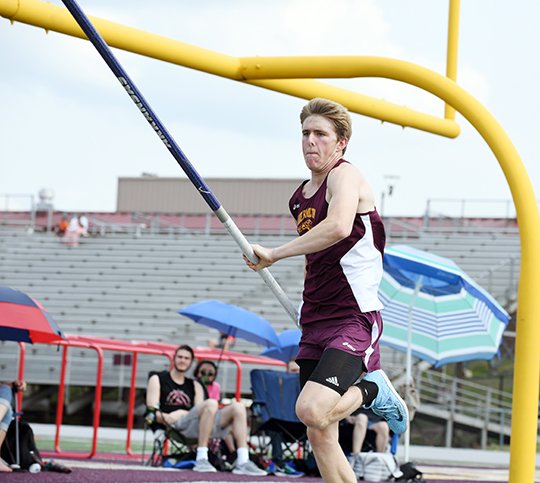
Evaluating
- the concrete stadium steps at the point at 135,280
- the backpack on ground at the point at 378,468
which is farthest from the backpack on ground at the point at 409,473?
the concrete stadium steps at the point at 135,280

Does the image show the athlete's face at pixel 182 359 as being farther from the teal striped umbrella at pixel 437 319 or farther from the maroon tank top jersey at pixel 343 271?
the maroon tank top jersey at pixel 343 271

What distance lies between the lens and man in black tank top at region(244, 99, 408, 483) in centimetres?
473

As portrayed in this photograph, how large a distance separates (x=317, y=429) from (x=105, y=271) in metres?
24.6

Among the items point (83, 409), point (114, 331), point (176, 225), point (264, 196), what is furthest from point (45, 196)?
point (83, 409)

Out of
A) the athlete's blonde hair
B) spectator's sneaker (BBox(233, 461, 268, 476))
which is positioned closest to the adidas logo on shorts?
the athlete's blonde hair

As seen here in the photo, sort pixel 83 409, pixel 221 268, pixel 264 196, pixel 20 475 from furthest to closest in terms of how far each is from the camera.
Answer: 1. pixel 264 196
2. pixel 221 268
3. pixel 83 409
4. pixel 20 475

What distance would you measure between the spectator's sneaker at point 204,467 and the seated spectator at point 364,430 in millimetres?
1206

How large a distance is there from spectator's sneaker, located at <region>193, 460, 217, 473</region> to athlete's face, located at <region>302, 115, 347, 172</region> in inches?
196

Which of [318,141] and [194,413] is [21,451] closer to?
[194,413]

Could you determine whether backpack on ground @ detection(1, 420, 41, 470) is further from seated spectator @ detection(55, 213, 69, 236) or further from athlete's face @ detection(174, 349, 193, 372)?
seated spectator @ detection(55, 213, 69, 236)

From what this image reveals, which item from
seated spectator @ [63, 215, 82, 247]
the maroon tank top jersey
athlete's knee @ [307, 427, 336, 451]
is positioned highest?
seated spectator @ [63, 215, 82, 247]

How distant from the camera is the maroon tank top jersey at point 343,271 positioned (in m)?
4.90

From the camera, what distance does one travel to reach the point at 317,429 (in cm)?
469

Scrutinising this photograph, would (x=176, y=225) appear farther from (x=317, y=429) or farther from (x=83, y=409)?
(x=317, y=429)
